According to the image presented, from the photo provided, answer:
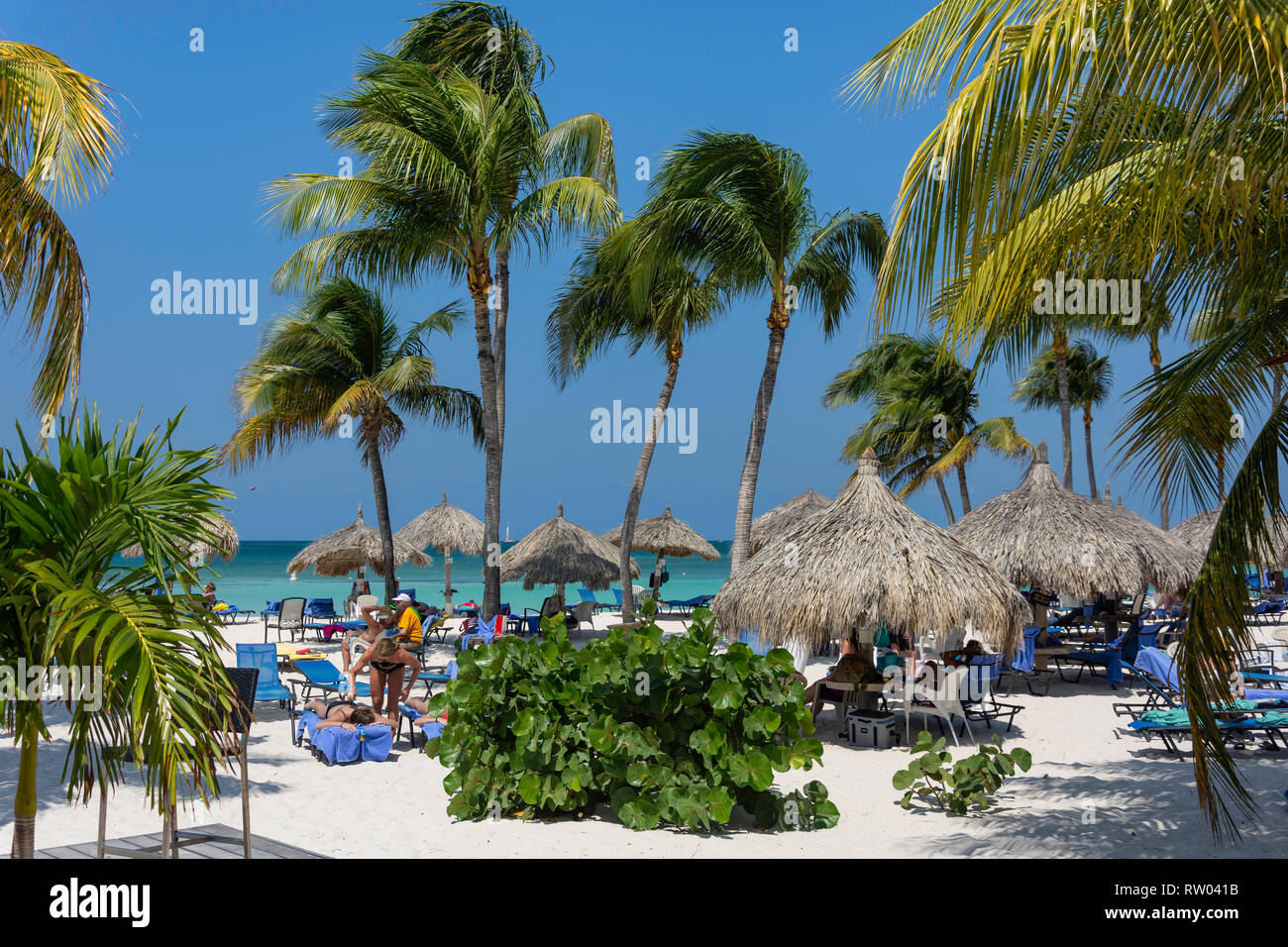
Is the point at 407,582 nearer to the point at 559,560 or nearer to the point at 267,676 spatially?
the point at 559,560

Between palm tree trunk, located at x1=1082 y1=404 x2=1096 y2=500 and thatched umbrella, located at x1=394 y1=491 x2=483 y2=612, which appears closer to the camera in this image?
thatched umbrella, located at x1=394 y1=491 x2=483 y2=612

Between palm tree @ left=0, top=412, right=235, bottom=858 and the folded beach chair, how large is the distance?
201 inches

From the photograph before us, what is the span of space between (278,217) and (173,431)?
39.9 ft

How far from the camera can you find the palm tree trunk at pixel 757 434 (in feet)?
50.4

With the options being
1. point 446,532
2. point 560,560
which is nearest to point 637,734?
point 560,560

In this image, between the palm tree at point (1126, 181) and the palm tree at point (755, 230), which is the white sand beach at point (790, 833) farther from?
the palm tree at point (755, 230)

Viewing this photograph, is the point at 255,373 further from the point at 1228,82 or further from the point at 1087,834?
the point at 1228,82

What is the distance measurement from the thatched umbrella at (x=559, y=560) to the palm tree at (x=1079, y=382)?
639 inches

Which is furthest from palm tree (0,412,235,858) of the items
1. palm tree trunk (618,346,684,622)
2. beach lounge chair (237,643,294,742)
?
palm tree trunk (618,346,684,622)

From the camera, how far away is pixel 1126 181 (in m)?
4.23

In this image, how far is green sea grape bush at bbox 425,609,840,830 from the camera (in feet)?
21.4

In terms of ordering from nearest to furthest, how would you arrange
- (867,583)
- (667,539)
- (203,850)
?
1. (203,850)
2. (867,583)
3. (667,539)

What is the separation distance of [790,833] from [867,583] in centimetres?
376

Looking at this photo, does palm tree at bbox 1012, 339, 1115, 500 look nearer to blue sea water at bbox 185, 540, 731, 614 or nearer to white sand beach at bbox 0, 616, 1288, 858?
blue sea water at bbox 185, 540, 731, 614
